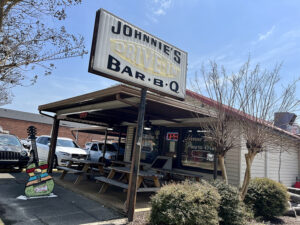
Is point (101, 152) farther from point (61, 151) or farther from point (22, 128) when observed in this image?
point (22, 128)

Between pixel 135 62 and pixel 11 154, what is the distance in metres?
7.53

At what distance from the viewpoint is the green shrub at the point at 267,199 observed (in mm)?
5672

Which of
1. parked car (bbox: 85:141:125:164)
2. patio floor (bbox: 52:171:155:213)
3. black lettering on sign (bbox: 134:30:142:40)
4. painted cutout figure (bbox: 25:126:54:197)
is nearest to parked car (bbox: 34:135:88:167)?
parked car (bbox: 85:141:125:164)

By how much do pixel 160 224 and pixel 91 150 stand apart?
11645mm

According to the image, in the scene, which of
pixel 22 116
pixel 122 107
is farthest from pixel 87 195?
pixel 22 116

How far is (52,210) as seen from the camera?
484 centimetres

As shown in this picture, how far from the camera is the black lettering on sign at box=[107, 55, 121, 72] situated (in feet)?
14.3

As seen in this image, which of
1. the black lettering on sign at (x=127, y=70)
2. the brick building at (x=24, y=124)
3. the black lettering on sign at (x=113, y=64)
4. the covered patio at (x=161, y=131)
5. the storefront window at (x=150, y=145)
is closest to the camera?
the black lettering on sign at (x=113, y=64)

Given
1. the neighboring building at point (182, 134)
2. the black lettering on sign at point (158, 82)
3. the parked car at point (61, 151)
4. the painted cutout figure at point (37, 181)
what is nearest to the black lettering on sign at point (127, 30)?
the black lettering on sign at point (158, 82)

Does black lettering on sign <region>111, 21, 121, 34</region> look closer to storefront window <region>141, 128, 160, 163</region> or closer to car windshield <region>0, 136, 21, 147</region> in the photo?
storefront window <region>141, 128, 160, 163</region>

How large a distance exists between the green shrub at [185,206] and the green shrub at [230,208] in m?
0.47

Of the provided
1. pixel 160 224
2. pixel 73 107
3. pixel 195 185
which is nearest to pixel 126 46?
pixel 195 185

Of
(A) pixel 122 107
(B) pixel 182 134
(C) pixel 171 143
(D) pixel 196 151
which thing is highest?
(A) pixel 122 107

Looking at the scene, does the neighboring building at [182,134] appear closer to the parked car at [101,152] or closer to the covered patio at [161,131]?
the covered patio at [161,131]
